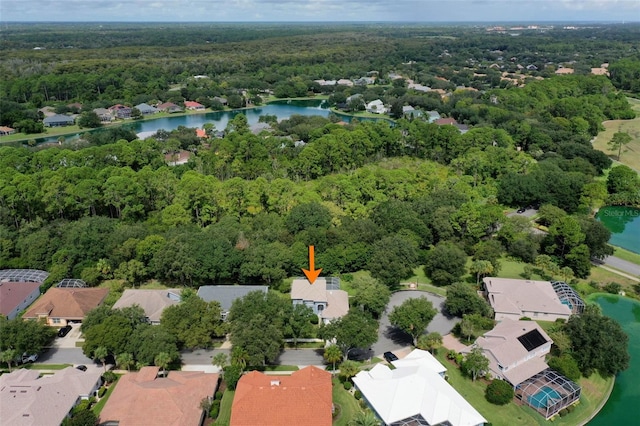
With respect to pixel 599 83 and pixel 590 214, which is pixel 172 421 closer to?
pixel 590 214

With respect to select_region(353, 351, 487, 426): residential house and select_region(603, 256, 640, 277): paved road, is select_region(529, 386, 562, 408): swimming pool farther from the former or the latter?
select_region(603, 256, 640, 277): paved road

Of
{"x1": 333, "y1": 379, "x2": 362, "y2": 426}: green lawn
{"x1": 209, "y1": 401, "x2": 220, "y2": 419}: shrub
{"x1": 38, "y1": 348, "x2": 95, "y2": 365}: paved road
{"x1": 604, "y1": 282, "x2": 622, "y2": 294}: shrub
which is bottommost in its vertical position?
{"x1": 604, "y1": 282, "x2": 622, "y2": 294}: shrub

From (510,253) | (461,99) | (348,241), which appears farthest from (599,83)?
(348,241)

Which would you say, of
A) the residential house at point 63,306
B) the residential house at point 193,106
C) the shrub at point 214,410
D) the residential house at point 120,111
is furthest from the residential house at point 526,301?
the residential house at point 193,106

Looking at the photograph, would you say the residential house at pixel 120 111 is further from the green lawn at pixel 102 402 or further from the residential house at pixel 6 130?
the green lawn at pixel 102 402

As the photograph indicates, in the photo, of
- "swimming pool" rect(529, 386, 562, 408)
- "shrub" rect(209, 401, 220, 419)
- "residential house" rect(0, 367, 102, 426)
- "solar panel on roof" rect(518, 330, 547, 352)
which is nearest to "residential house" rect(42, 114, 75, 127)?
"residential house" rect(0, 367, 102, 426)

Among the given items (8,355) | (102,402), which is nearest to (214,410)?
(102,402)
